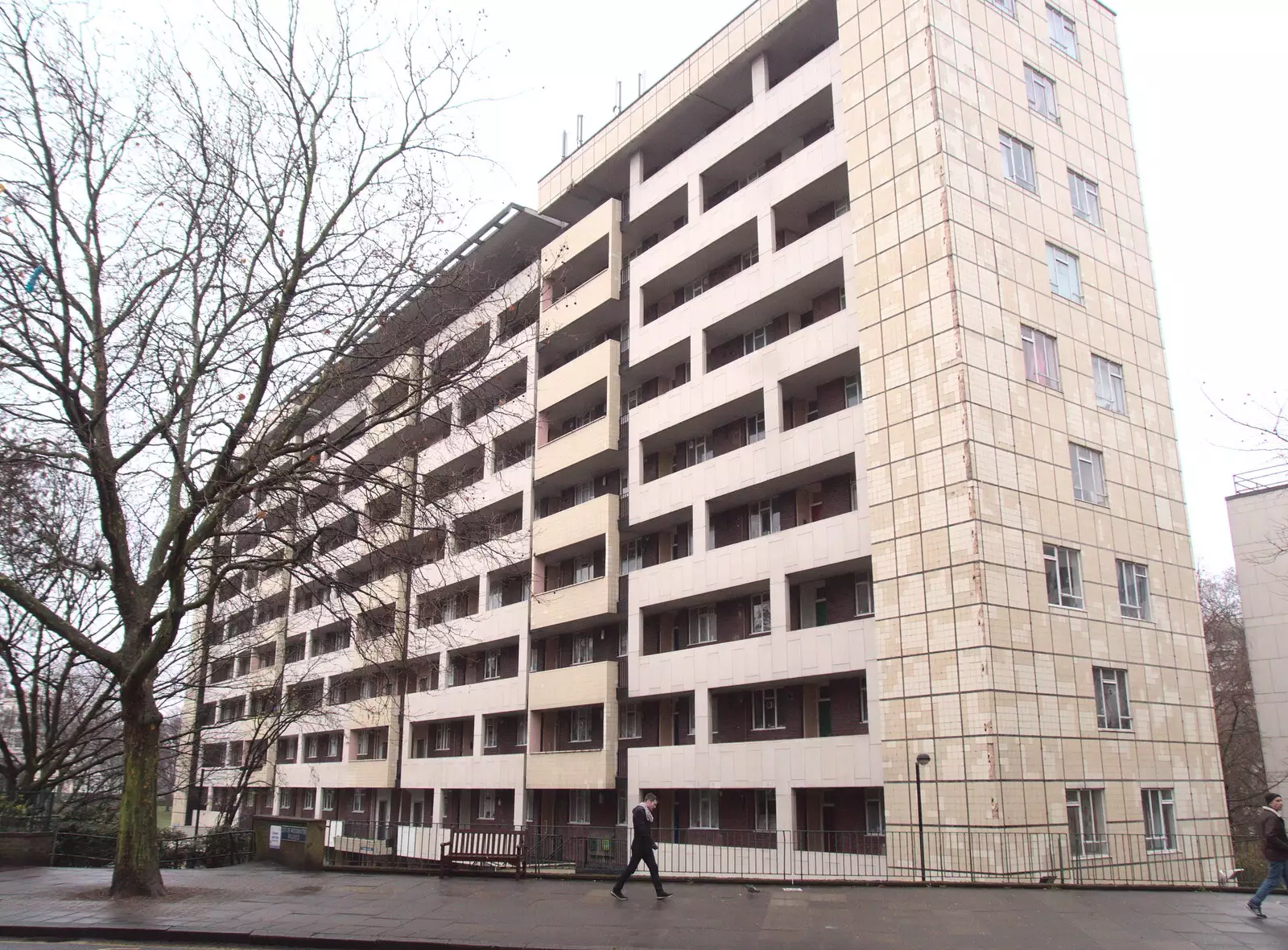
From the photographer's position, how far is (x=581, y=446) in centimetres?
3950

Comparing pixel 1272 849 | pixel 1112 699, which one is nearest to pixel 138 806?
pixel 1272 849

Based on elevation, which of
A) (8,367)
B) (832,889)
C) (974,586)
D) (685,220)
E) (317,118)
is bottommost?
(832,889)

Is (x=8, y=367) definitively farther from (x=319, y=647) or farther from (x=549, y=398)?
(x=319, y=647)

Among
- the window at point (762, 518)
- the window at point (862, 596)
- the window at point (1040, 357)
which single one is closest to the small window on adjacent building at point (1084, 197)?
the window at point (1040, 357)

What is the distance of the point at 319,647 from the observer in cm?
5822

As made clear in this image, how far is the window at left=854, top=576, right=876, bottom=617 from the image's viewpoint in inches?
1141

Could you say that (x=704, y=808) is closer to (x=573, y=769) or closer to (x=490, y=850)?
(x=573, y=769)

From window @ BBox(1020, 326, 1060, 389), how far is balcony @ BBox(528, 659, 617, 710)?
16.8 metres

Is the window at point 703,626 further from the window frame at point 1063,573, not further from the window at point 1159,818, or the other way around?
the window at point 1159,818

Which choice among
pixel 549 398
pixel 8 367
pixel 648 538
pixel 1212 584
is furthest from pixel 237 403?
pixel 1212 584

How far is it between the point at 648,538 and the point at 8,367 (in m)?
24.6

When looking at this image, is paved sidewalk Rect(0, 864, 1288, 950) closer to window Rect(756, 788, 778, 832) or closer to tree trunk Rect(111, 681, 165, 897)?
tree trunk Rect(111, 681, 165, 897)

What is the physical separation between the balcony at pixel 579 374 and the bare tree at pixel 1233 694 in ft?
104

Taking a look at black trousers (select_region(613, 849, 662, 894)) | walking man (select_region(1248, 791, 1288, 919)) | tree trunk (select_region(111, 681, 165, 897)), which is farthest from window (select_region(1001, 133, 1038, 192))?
tree trunk (select_region(111, 681, 165, 897))
